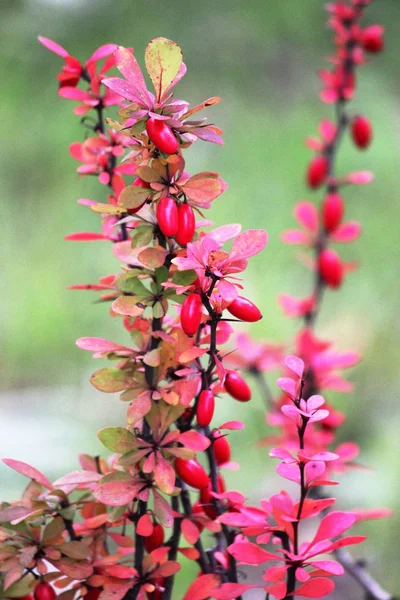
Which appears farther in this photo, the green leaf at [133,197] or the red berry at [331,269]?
the red berry at [331,269]

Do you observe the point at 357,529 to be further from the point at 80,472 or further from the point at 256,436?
the point at 80,472

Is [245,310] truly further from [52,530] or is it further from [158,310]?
[52,530]

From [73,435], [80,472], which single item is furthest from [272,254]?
[80,472]

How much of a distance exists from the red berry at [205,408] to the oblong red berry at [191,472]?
3cm

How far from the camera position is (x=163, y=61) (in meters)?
0.44

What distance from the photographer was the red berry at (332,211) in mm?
938

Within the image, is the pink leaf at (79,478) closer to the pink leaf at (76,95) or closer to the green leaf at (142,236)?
the green leaf at (142,236)

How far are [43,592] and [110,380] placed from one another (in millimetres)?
143

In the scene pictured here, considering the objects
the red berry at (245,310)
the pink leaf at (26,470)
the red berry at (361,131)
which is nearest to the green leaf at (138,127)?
the red berry at (245,310)

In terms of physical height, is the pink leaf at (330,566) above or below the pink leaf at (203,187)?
below

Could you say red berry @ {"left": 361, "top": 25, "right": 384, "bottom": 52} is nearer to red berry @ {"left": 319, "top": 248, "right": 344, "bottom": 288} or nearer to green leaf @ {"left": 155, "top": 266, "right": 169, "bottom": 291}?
red berry @ {"left": 319, "top": 248, "right": 344, "bottom": 288}

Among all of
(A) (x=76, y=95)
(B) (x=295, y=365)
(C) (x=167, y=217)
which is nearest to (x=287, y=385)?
(B) (x=295, y=365)

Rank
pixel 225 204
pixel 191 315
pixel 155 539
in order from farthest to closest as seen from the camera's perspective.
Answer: pixel 225 204 → pixel 155 539 → pixel 191 315

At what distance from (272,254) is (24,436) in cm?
103
